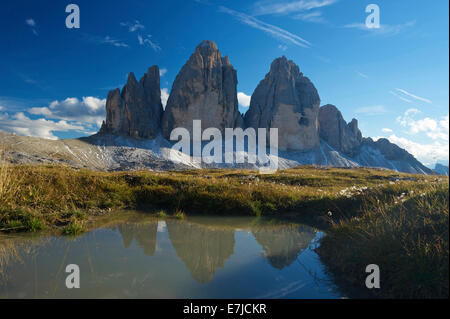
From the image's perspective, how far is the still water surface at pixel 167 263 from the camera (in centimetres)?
407

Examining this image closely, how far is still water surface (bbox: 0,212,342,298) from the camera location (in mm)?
4074

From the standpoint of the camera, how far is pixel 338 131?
127 meters

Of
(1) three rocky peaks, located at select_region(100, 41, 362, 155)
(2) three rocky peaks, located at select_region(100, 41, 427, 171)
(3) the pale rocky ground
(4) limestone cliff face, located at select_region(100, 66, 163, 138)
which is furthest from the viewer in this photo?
(2) three rocky peaks, located at select_region(100, 41, 427, 171)

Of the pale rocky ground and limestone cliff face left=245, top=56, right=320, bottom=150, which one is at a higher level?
limestone cliff face left=245, top=56, right=320, bottom=150

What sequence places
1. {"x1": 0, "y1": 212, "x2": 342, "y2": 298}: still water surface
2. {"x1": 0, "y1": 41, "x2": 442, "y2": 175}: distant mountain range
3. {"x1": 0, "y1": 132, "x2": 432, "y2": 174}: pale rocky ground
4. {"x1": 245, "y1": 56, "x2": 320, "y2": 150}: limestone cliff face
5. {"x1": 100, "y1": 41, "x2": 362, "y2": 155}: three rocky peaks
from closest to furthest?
1. {"x1": 0, "y1": 212, "x2": 342, "y2": 298}: still water surface
2. {"x1": 0, "y1": 132, "x2": 432, "y2": 174}: pale rocky ground
3. {"x1": 0, "y1": 41, "x2": 442, "y2": 175}: distant mountain range
4. {"x1": 100, "y1": 41, "x2": 362, "y2": 155}: three rocky peaks
5. {"x1": 245, "y1": 56, "x2": 320, "y2": 150}: limestone cliff face

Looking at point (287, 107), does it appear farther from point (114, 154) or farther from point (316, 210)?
point (316, 210)

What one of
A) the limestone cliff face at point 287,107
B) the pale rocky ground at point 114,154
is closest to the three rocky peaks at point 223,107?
the limestone cliff face at point 287,107

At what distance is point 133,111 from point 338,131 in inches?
3748

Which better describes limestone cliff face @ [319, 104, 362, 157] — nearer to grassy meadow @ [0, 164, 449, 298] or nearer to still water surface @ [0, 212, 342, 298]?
grassy meadow @ [0, 164, 449, 298]

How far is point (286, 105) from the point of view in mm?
109312

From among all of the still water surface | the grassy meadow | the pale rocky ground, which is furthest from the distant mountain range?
the still water surface

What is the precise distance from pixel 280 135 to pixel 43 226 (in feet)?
347
